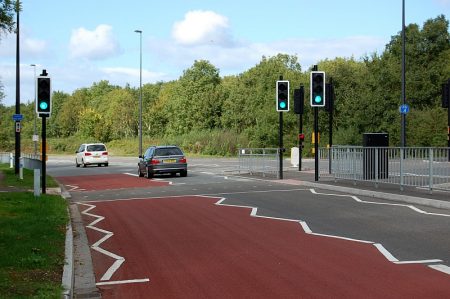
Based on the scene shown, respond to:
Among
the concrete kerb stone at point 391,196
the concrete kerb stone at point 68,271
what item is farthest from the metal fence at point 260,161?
the concrete kerb stone at point 68,271

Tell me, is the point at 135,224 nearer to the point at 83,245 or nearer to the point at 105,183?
the point at 83,245

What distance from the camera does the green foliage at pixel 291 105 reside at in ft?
157

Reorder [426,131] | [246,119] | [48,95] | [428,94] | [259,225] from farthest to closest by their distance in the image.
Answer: [246,119] → [428,94] → [426,131] → [48,95] → [259,225]

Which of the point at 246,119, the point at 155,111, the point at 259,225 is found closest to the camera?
the point at 259,225

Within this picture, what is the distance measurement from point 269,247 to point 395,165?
859cm

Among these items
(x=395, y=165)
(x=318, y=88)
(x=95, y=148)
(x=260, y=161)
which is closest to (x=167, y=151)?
(x=260, y=161)

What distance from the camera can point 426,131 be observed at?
39500 millimetres

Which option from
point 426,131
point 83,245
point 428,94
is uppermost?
point 428,94

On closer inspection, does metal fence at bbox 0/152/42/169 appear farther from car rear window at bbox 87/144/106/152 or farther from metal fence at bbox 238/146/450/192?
metal fence at bbox 238/146/450/192

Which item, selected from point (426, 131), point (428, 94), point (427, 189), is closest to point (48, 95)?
point (427, 189)

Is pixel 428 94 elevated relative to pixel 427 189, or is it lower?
elevated

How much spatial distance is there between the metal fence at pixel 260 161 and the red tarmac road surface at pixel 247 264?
12326mm

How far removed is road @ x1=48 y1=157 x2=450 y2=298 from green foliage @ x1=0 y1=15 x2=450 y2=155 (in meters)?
28.4

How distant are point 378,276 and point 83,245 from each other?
489 cm
